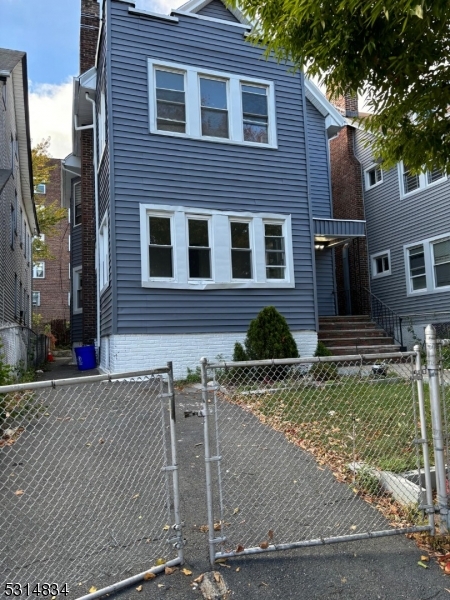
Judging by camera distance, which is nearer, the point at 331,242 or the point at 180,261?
the point at 180,261

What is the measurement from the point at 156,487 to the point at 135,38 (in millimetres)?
9788

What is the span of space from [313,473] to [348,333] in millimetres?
8027

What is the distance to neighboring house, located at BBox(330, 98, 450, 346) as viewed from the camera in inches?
547

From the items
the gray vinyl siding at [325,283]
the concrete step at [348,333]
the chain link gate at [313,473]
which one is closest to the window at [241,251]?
the concrete step at [348,333]

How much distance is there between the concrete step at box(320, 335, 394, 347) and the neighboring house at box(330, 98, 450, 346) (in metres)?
2.72

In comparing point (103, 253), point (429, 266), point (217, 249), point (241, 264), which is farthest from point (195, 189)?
point (429, 266)

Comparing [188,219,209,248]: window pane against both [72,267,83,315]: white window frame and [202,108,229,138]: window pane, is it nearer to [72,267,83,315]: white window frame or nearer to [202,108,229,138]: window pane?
[202,108,229,138]: window pane

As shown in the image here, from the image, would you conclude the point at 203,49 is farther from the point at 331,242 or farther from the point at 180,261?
the point at 331,242

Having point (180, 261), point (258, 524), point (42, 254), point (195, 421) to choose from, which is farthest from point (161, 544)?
point (42, 254)

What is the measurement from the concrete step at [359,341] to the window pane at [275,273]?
203 centimetres

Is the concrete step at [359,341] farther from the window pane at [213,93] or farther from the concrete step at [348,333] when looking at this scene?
the window pane at [213,93]

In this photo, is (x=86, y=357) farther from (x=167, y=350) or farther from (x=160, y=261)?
(x=160, y=261)

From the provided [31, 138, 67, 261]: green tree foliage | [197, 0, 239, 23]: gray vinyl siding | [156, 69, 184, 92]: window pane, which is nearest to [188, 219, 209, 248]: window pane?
[156, 69, 184, 92]: window pane

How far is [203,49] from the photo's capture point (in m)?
10.7
